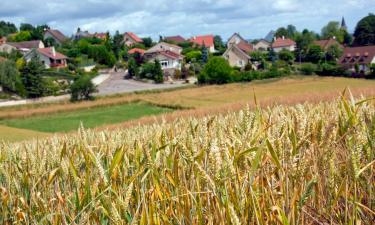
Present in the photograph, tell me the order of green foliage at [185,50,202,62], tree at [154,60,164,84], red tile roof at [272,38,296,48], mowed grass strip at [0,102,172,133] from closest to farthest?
mowed grass strip at [0,102,172,133]
tree at [154,60,164,84]
green foliage at [185,50,202,62]
red tile roof at [272,38,296,48]

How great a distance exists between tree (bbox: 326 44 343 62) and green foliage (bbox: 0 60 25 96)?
56.3 meters

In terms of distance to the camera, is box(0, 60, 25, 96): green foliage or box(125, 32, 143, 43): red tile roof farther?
box(125, 32, 143, 43): red tile roof

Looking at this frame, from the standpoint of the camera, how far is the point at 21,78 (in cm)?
6322

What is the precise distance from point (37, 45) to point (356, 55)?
67.8 m

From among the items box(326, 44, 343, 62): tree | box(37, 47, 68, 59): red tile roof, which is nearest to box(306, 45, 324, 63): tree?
box(326, 44, 343, 62): tree

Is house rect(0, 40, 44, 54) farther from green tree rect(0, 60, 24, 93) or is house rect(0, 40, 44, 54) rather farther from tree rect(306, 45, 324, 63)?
tree rect(306, 45, 324, 63)

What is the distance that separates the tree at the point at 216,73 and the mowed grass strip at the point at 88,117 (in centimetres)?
1943

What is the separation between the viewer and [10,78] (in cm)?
6259

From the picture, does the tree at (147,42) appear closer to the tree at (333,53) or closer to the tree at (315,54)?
the tree at (315,54)

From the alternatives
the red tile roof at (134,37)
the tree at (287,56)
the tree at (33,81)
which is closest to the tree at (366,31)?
the tree at (287,56)

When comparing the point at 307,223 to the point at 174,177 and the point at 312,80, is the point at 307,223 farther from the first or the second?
the point at 312,80

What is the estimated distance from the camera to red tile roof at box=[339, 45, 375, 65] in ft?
248

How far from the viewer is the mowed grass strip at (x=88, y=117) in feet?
134

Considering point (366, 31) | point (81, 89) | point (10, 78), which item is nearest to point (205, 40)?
point (366, 31)
